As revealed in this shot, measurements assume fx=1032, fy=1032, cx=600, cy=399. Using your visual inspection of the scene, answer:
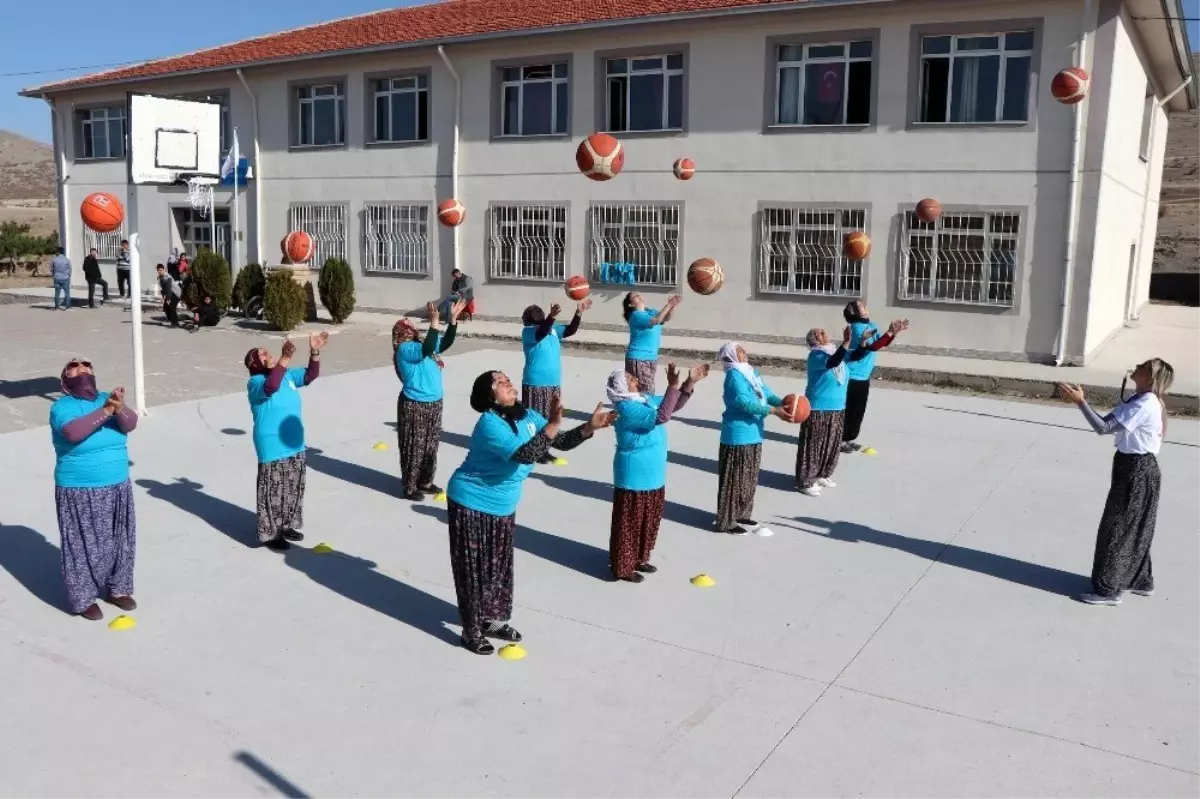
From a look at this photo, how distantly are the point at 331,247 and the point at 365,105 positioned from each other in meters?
3.34

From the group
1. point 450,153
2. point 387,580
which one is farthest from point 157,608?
point 450,153

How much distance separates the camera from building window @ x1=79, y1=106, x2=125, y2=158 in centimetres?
2791

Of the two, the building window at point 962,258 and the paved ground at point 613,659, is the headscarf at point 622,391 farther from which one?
the building window at point 962,258

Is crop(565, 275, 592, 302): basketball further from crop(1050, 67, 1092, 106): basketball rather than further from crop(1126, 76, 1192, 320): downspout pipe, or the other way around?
crop(1126, 76, 1192, 320): downspout pipe

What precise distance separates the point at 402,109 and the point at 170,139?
35.1 feet

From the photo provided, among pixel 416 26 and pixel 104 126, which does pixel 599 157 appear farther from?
pixel 104 126

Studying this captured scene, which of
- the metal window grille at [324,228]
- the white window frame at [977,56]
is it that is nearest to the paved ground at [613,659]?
the white window frame at [977,56]

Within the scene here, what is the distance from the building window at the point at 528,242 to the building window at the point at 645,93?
2.17m

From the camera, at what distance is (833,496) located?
9227 millimetres

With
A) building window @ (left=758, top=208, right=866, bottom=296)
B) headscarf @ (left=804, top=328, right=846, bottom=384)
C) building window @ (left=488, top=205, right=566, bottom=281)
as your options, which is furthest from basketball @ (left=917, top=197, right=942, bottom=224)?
headscarf @ (left=804, top=328, right=846, bottom=384)

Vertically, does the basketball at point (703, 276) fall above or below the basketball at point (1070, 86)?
below

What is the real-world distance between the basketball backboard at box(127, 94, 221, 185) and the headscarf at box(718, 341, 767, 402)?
769 centimetres

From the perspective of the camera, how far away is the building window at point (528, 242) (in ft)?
68.5

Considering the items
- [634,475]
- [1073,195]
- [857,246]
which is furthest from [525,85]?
[634,475]
